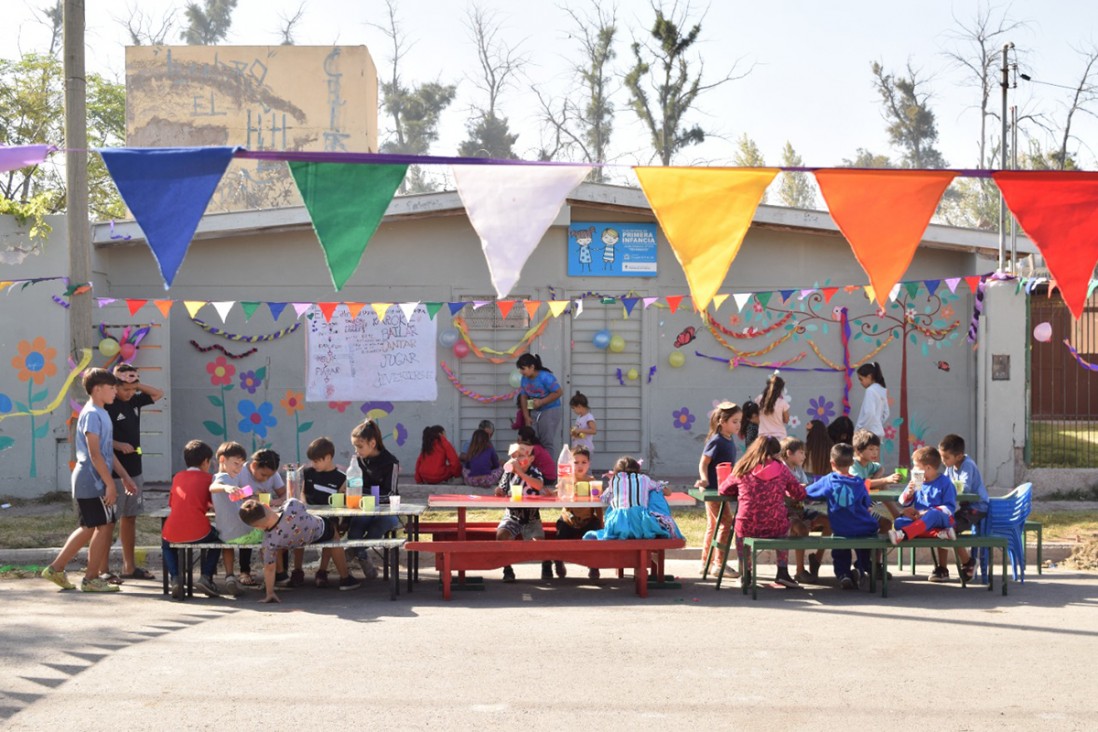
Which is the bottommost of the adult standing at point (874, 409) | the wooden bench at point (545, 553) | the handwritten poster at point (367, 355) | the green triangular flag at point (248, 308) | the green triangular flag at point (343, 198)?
the wooden bench at point (545, 553)

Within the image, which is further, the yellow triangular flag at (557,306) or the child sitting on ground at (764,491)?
the yellow triangular flag at (557,306)

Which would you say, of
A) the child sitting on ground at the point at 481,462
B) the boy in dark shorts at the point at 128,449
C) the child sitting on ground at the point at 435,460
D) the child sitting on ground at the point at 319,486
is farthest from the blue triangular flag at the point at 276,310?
the child sitting on ground at the point at 319,486

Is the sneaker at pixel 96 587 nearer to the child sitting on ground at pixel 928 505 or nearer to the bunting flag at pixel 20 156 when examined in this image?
the bunting flag at pixel 20 156

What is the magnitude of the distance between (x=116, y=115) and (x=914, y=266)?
3179cm

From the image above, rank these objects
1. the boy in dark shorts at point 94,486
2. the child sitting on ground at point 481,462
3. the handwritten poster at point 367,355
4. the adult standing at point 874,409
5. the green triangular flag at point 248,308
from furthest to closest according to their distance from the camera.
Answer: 1. the handwritten poster at point 367,355
2. the child sitting on ground at point 481,462
3. the green triangular flag at point 248,308
4. the adult standing at point 874,409
5. the boy in dark shorts at point 94,486

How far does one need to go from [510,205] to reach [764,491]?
2879mm

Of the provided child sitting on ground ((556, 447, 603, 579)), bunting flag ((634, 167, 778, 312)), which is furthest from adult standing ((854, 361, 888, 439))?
bunting flag ((634, 167, 778, 312))

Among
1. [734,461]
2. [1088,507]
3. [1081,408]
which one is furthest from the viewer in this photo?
[1081,408]

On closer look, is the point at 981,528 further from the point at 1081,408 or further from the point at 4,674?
the point at 1081,408

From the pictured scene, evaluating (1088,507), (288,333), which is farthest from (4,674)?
(1088,507)

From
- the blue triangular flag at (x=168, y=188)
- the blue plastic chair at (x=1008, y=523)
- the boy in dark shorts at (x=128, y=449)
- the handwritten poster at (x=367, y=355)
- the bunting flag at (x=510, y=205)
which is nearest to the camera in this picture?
the blue triangular flag at (x=168, y=188)

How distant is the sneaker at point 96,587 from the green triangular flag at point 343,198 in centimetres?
313

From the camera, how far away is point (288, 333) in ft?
51.9

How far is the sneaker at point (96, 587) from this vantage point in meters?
9.38
